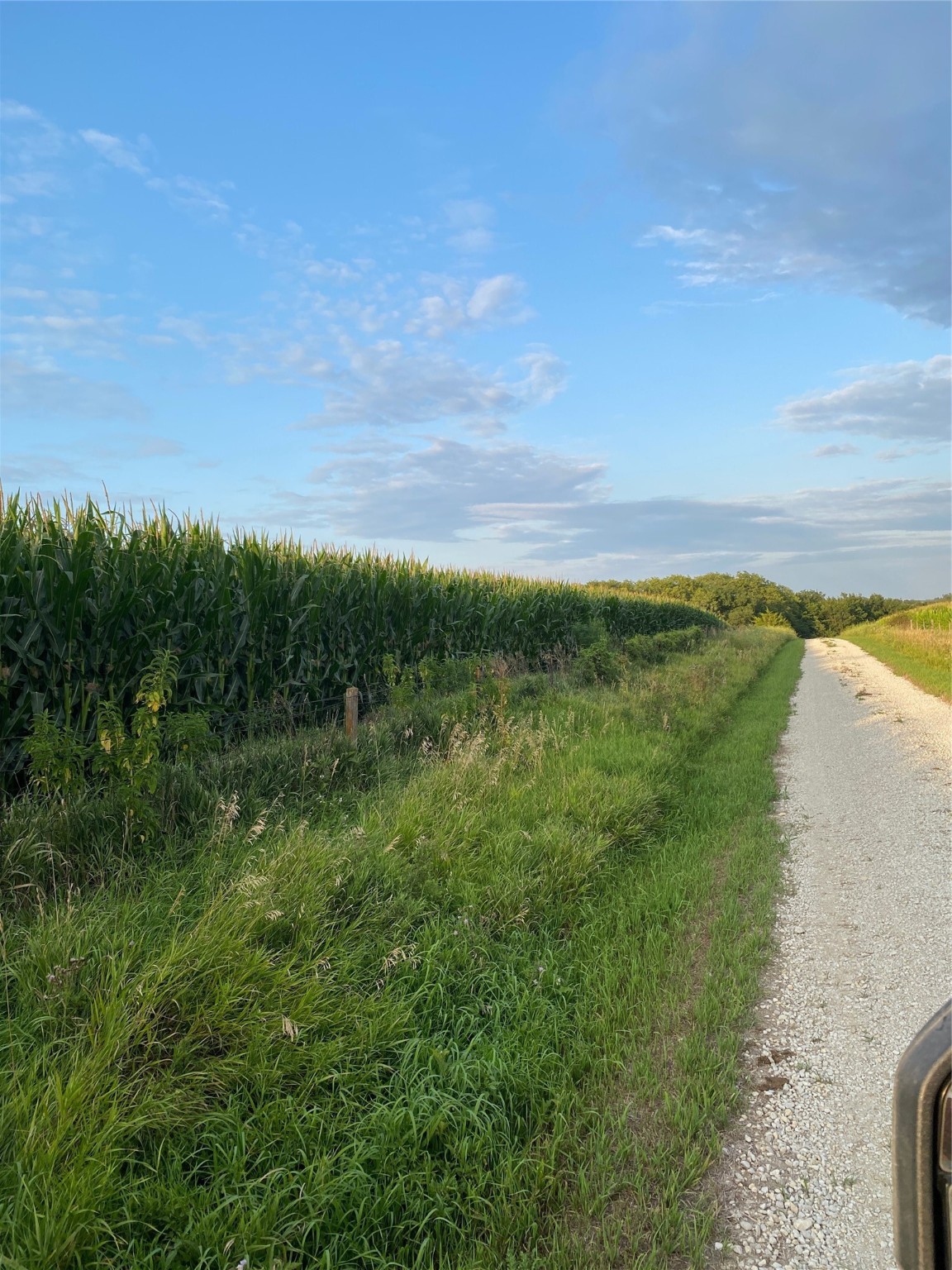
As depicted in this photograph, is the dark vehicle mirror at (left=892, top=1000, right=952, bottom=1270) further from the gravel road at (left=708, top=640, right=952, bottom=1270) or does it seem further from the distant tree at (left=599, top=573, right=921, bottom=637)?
the distant tree at (left=599, top=573, right=921, bottom=637)

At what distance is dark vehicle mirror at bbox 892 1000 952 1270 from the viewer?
875 millimetres

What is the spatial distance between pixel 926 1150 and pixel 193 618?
8042mm

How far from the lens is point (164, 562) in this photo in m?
7.84

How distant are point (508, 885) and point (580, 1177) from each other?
1949 millimetres

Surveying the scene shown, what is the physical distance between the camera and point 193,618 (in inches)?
315

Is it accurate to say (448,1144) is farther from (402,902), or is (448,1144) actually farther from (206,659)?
(206,659)

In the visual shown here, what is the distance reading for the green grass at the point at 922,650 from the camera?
1869 cm

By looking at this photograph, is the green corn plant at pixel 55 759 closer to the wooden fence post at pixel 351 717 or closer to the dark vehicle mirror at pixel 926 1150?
the wooden fence post at pixel 351 717

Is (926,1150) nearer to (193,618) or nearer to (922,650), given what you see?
(193,618)

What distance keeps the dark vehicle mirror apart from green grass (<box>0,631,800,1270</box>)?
2099mm

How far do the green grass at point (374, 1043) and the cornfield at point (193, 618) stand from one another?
2.40m

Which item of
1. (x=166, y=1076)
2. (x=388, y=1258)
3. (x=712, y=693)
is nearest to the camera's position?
(x=388, y=1258)

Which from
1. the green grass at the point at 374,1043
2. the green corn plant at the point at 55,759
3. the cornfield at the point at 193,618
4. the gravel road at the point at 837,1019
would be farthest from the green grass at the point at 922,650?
the green corn plant at the point at 55,759

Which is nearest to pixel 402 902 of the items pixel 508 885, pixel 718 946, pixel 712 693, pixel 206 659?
pixel 508 885
